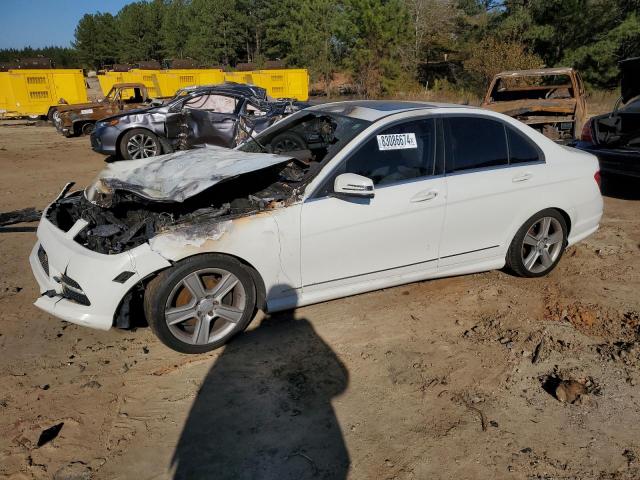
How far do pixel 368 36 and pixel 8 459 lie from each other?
27.8m

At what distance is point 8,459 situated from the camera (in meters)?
2.60

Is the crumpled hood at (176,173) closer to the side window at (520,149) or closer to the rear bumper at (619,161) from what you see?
the side window at (520,149)

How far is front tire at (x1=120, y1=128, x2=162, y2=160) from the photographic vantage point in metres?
10.3

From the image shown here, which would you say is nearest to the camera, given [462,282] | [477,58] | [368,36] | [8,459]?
[8,459]

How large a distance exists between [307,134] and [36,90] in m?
19.3

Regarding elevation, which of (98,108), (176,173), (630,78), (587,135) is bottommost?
(587,135)

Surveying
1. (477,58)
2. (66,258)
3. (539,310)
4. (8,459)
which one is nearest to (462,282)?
(539,310)

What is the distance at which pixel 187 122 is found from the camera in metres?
10.2

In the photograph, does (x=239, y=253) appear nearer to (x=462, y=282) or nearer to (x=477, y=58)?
(x=462, y=282)

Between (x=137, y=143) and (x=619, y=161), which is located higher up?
(x=137, y=143)

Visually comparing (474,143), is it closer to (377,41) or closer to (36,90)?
(36,90)

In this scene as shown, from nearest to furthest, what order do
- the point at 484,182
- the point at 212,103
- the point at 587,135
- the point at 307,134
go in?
1. the point at 484,182
2. the point at 307,134
3. the point at 587,135
4. the point at 212,103

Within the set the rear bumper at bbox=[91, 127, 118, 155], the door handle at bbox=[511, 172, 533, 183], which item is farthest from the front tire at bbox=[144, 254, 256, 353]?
the rear bumper at bbox=[91, 127, 118, 155]

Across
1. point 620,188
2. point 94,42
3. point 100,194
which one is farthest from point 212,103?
point 94,42
